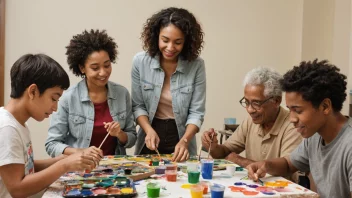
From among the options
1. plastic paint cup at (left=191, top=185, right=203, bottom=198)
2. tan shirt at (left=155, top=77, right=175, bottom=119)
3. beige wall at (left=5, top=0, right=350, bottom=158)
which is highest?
beige wall at (left=5, top=0, right=350, bottom=158)

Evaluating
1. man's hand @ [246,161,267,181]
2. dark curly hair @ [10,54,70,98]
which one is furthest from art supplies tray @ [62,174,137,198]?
man's hand @ [246,161,267,181]

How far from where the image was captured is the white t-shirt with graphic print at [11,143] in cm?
148

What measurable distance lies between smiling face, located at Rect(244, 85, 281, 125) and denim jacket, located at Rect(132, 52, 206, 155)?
41cm

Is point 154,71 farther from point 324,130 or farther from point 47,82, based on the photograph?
point 324,130

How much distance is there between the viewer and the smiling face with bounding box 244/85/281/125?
220 cm

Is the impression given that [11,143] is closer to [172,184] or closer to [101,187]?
[101,187]

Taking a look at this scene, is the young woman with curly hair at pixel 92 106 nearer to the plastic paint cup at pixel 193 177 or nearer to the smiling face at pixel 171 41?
the smiling face at pixel 171 41

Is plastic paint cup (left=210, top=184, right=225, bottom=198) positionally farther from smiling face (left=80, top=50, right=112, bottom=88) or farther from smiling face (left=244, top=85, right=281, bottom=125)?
smiling face (left=80, top=50, right=112, bottom=88)

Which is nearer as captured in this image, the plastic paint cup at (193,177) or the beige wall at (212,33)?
the plastic paint cup at (193,177)

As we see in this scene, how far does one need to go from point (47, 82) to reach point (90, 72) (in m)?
0.68

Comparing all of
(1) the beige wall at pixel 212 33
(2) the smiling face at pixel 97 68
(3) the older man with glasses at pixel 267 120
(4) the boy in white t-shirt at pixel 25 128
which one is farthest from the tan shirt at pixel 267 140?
(1) the beige wall at pixel 212 33

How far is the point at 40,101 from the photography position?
5.40 feet

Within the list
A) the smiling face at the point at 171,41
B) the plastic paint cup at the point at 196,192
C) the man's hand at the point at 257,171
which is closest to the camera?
the plastic paint cup at the point at 196,192

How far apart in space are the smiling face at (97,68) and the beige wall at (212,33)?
5.37 ft
